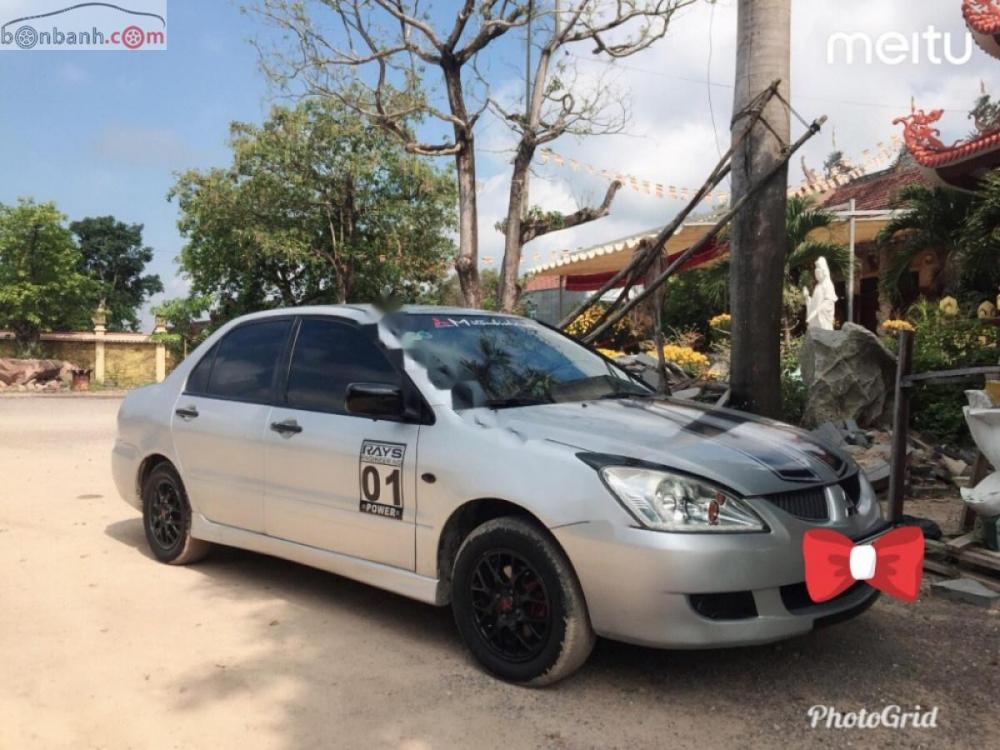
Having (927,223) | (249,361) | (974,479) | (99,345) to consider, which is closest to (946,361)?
(974,479)

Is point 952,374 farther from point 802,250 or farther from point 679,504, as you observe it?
point 802,250

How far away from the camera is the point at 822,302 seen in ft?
41.9

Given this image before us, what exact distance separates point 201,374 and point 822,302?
10372 mm

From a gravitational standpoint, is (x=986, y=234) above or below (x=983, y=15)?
below

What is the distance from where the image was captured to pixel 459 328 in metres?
4.26

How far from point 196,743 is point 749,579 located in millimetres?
2040

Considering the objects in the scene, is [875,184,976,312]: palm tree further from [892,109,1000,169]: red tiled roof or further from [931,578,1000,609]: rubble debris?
[931,578,1000,609]: rubble debris

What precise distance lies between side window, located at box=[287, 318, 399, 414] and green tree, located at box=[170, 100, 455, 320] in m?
18.6

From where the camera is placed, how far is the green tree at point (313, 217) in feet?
77.0

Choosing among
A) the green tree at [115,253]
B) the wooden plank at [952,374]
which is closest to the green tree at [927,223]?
the wooden plank at [952,374]

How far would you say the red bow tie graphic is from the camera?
310 cm

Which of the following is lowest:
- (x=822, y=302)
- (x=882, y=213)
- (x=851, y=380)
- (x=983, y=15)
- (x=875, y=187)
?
(x=851, y=380)

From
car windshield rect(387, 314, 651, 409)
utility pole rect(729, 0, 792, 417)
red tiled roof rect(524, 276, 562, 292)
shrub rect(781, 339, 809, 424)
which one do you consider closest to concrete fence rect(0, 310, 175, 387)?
red tiled roof rect(524, 276, 562, 292)

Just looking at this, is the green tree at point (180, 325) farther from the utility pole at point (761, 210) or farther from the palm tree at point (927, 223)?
the utility pole at point (761, 210)
